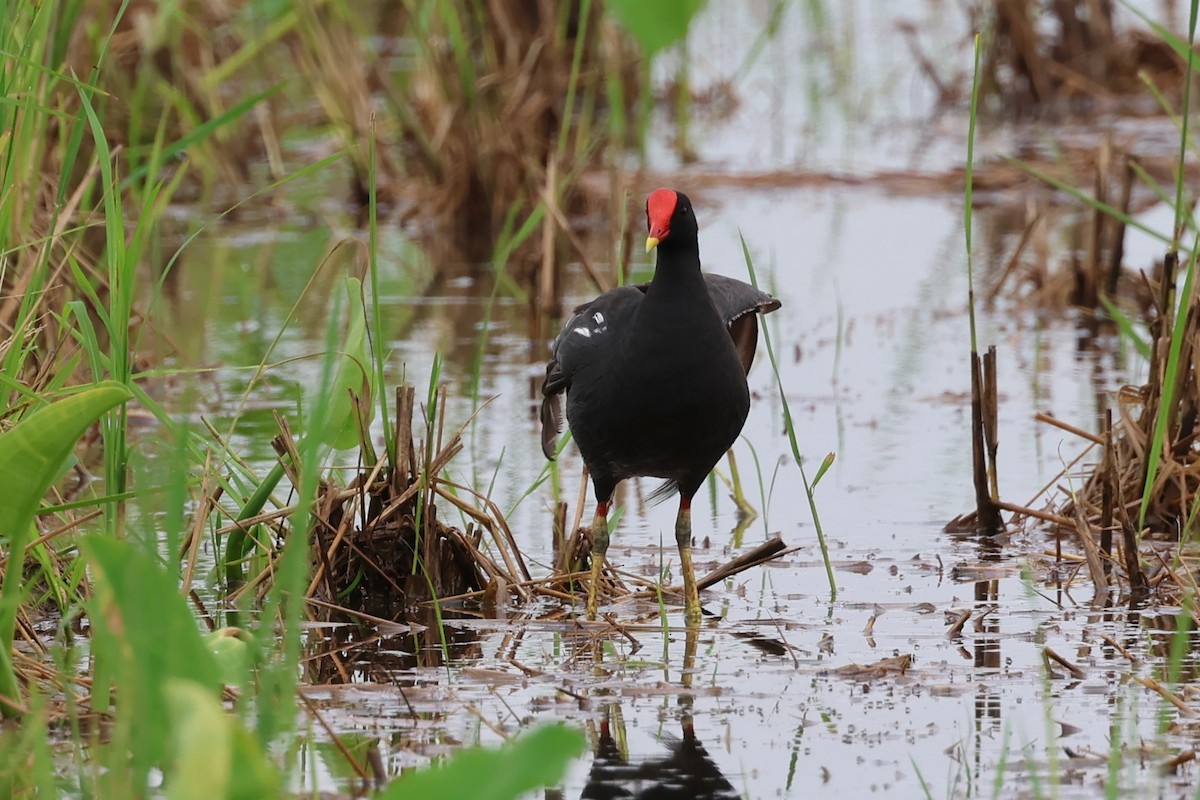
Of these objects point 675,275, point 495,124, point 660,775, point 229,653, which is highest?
point 495,124

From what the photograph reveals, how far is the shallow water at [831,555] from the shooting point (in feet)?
12.3

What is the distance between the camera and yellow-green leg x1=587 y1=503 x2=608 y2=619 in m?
4.82

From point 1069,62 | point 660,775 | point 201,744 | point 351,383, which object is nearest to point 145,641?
point 201,744

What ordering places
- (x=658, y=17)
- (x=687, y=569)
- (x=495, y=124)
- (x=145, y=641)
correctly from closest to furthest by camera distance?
(x=145, y=641) → (x=658, y=17) → (x=687, y=569) → (x=495, y=124)

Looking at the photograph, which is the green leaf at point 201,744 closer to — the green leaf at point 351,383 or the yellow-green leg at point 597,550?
the green leaf at point 351,383

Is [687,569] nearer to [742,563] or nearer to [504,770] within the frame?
[742,563]

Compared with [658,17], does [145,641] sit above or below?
below

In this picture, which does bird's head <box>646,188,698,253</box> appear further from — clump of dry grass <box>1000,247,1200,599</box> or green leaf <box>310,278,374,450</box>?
clump of dry grass <box>1000,247,1200,599</box>

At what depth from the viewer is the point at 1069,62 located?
14320 mm

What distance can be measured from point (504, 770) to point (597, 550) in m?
2.55

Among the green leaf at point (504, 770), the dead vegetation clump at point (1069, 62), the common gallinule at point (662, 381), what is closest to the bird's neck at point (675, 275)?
the common gallinule at point (662, 381)

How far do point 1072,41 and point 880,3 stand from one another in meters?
3.90

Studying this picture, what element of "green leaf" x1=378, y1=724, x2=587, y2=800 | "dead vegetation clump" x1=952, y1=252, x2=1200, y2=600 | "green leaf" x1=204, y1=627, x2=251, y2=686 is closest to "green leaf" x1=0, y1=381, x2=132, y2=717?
"green leaf" x1=204, y1=627, x2=251, y2=686

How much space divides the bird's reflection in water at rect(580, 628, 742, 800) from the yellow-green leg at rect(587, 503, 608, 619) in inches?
36.8
